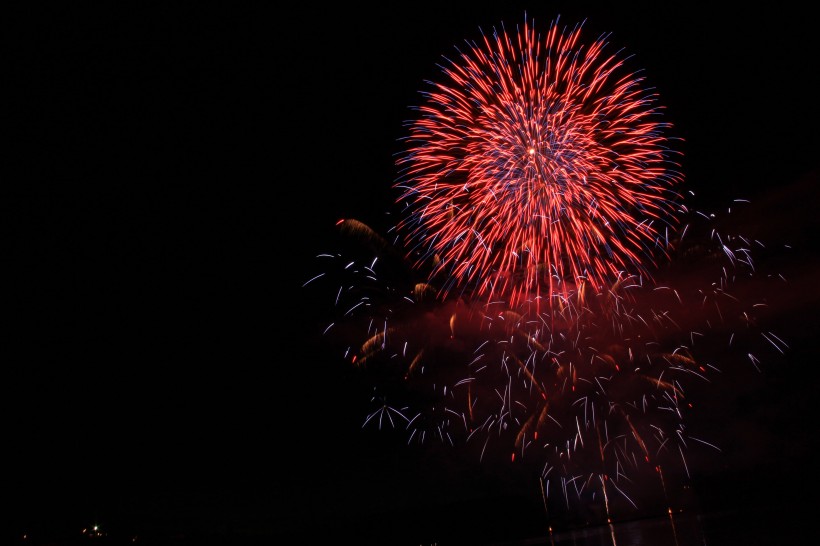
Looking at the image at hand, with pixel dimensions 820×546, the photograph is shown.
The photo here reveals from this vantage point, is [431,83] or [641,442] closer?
[431,83]

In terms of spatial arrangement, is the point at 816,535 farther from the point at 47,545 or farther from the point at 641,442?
the point at 47,545

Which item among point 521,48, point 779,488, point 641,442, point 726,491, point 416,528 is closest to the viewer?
point 521,48

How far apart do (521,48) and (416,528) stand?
55045 millimetres

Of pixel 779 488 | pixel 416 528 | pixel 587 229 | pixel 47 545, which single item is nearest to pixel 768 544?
pixel 587 229

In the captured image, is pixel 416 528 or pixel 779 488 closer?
pixel 416 528

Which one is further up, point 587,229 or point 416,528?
point 416,528

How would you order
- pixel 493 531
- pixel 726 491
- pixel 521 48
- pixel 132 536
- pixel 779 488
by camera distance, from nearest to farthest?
pixel 521 48, pixel 132 536, pixel 493 531, pixel 779 488, pixel 726 491

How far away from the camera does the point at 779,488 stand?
295 ft

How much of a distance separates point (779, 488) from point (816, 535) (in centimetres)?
8212

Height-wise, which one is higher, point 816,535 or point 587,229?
point 587,229

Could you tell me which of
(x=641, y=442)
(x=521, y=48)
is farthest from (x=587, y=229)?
(x=641, y=442)

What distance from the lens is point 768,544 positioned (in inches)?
774

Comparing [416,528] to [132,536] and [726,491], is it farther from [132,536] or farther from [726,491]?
[726,491]

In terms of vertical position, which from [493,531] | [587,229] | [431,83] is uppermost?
[493,531]
